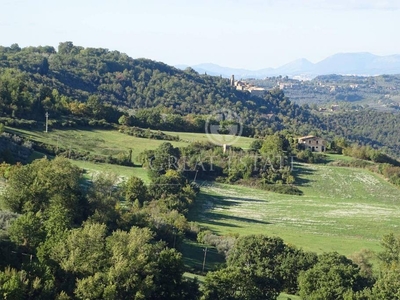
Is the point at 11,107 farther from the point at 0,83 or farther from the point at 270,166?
the point at 270,166

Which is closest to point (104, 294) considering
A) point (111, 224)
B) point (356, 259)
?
point (111, 224)

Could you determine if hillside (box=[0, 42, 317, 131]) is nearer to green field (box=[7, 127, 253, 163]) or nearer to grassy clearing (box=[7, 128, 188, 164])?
green field (box=[7, 127, 253, 163])

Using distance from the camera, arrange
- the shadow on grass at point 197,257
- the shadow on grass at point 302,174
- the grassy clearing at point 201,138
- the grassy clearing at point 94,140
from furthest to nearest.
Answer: the grassy clearing at point 201,138
the grassy clearing at point 94,140
the shadow on grass at point 302,174
the shadow on grass at point 197,257

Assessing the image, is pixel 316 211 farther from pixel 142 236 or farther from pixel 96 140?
pixel 96 140

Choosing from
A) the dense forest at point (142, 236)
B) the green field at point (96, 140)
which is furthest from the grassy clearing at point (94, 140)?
the dense forest at point (142, 236)

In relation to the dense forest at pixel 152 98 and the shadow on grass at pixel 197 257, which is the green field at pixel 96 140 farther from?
the shadow on grass at pixel 197 257

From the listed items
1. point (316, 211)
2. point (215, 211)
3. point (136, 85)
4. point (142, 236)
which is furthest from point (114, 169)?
point (136, 85)
